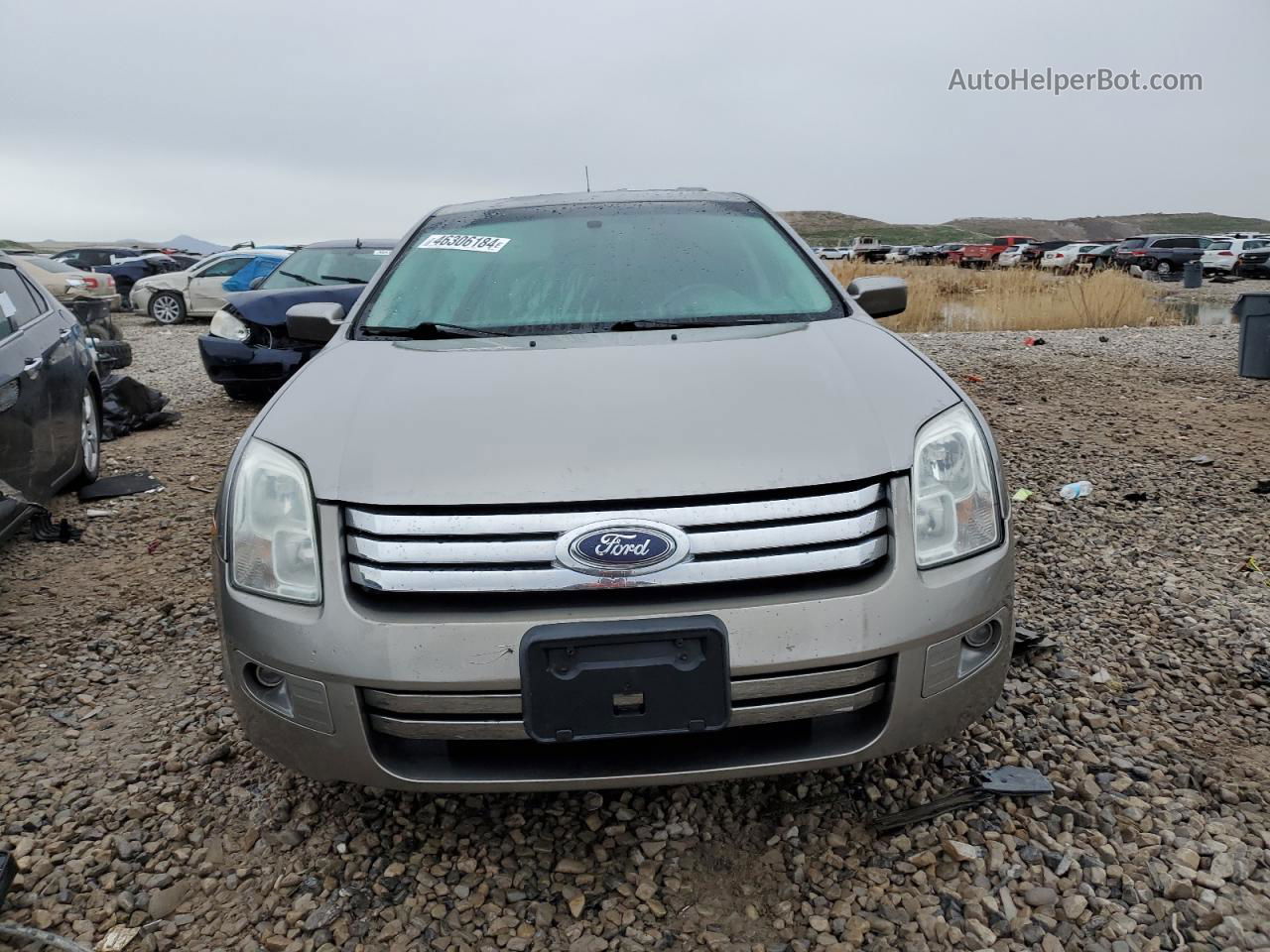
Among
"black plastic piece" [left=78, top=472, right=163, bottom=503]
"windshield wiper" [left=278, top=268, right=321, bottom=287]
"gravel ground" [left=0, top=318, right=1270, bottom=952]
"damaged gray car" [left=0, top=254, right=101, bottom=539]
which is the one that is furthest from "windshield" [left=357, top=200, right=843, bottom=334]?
"windshield wiper" [left=278, top=268, right=321, bottom=287]

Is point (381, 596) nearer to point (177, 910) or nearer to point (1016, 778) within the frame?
point (177, 910)

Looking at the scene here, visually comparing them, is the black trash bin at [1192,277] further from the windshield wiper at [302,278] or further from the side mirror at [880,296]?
the side mirror at [880,296]

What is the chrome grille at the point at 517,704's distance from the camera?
1649 millimetres

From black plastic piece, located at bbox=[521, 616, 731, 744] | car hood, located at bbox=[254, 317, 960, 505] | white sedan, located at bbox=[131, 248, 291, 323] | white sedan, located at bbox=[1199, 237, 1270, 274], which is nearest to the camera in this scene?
black plastic piece, located at bbox=[521, 616, 731, 744]

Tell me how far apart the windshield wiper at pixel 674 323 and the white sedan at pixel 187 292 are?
1440 centimetres

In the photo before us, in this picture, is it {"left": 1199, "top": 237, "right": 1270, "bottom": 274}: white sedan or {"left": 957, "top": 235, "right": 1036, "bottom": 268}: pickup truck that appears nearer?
{"left": 1199, "top": 237, "right": 1270, "bottom": 274}: white sedan

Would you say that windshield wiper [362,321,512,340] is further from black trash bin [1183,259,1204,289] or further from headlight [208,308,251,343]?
black trash bin [1183,259,1204,289]

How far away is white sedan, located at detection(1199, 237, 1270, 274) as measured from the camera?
2722cm

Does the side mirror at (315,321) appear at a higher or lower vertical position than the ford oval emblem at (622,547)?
higher

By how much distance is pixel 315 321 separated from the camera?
3.05 metres

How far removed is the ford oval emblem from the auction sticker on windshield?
159 cm

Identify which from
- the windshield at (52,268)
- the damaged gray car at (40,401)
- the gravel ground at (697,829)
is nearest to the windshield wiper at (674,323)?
the gravel ground at (697,829)

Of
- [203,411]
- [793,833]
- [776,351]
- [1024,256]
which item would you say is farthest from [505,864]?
[1024,256]

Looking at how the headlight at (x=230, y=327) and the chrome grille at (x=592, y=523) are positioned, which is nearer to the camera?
the chrome grille at (x=592, y=523)
